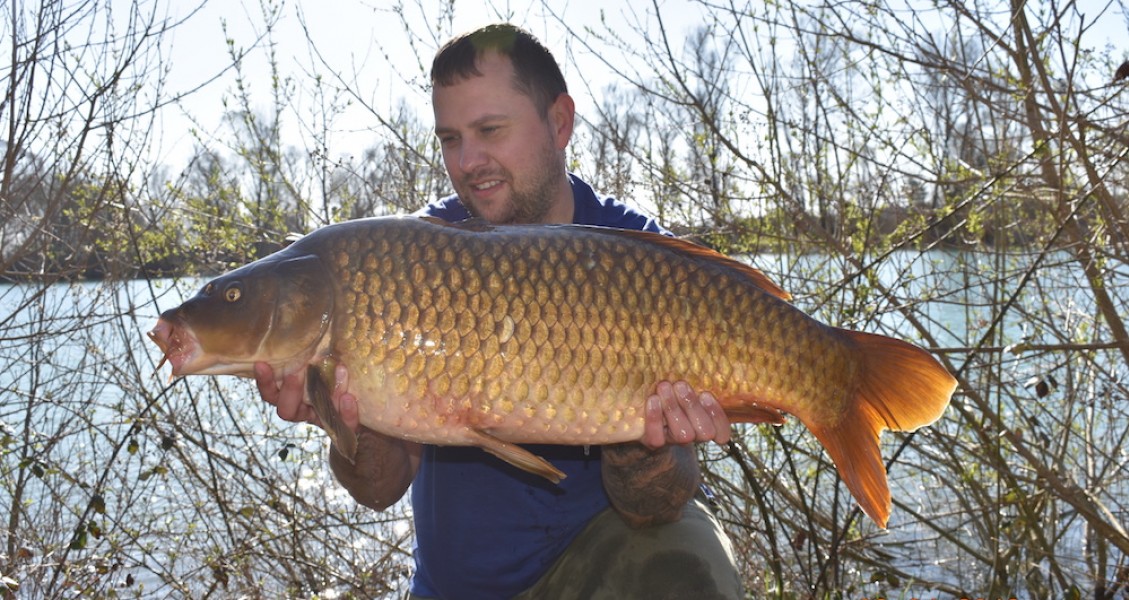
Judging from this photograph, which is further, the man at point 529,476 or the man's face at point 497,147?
the man's face at point 497,147

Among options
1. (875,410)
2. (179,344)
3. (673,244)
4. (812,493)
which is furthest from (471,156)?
(812,493)

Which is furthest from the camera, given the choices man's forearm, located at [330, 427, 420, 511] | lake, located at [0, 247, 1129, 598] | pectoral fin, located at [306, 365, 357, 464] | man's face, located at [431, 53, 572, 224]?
lake, located at [0, 247, 1129, 598]

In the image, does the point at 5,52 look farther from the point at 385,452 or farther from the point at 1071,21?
the point at 1071,21

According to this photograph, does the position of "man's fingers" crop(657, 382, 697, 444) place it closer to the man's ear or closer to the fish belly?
the fish belly

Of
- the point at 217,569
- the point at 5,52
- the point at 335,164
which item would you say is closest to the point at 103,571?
the point at 217,569

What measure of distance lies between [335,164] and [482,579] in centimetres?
252

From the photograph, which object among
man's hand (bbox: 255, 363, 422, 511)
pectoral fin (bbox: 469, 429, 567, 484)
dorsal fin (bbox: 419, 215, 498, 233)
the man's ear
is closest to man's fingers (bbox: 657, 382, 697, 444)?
pectoral fin (bbox: 469, 429, 567, 484)

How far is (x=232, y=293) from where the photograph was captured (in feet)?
5.02

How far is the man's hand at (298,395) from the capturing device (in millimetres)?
1508

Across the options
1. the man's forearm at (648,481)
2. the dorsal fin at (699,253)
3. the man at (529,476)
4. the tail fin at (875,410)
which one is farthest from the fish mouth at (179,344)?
the tail fin at (875,410)

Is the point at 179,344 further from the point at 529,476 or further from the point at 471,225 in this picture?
the point at 529,476

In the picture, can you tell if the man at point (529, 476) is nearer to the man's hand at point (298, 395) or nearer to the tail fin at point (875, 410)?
the man's hand at point (298, 395)

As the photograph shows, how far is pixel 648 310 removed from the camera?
151cm

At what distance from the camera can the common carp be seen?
1.49m
